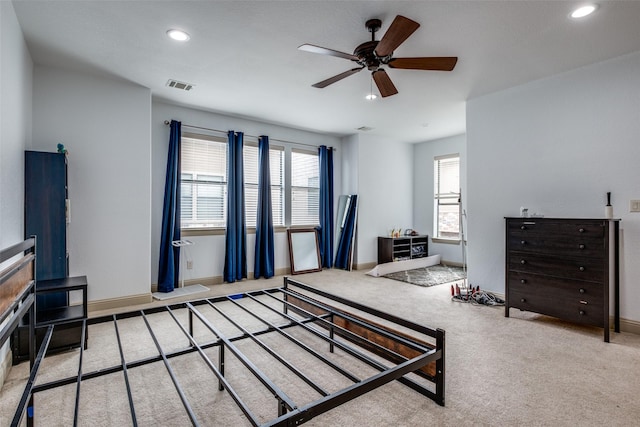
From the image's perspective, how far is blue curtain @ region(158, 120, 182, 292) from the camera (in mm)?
4285

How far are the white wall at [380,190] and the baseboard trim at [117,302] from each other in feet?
11.7

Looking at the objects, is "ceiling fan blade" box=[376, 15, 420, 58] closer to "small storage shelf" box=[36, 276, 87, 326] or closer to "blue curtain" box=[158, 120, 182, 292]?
"small storage shelf" box=[36, 276, 87, 326]

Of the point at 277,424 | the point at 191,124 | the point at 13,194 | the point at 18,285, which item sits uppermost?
the point at 191,124

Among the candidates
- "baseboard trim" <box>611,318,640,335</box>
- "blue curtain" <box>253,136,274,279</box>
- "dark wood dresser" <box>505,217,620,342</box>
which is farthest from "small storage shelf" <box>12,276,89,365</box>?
"baseboard trim" <box>611,318,640,335</box>

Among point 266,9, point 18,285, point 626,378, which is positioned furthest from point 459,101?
point 18,285

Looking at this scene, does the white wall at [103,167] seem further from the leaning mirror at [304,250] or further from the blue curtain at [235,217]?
the leaning mirror at [304,250]

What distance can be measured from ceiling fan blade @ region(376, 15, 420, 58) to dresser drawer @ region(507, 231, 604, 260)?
7.55 ft

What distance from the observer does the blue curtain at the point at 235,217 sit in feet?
15.9

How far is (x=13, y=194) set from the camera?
2449 millimetres

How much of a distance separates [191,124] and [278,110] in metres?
1.28

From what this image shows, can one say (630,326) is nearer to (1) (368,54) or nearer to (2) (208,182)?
(1) (368,54)

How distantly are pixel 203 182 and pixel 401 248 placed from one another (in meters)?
3.85

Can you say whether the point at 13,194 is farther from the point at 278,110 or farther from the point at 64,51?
Result: the point at 278,110

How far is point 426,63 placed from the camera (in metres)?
2.58
